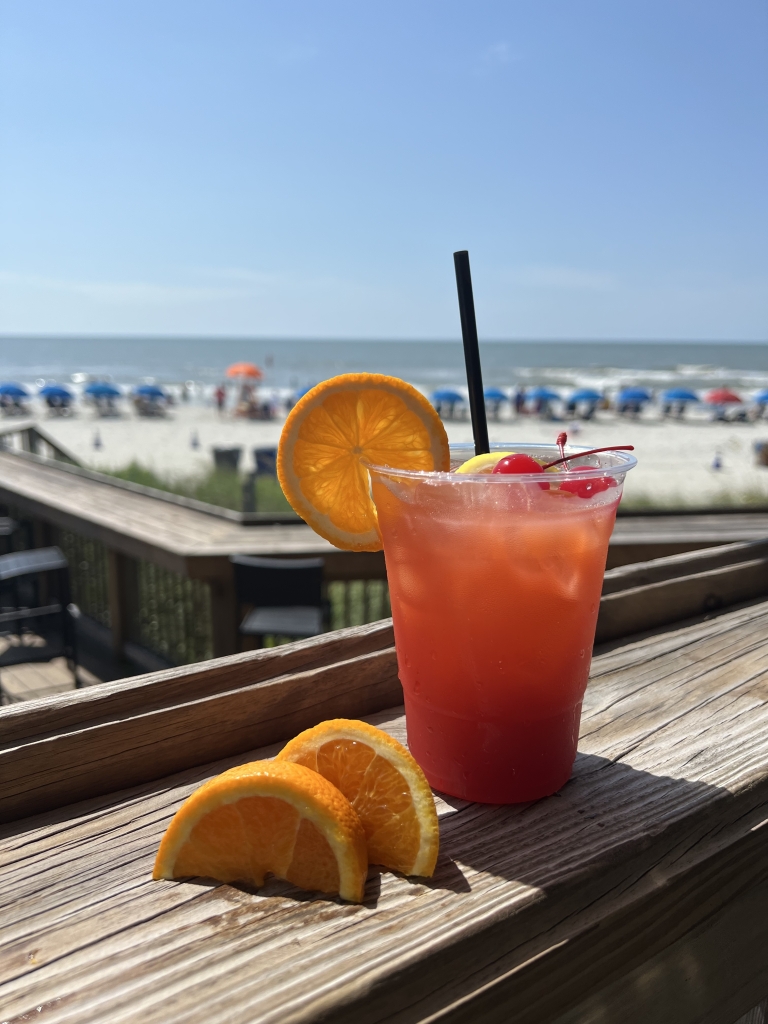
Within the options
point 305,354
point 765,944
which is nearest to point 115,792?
point 765,944

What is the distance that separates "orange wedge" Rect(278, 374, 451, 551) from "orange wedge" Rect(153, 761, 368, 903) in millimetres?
386

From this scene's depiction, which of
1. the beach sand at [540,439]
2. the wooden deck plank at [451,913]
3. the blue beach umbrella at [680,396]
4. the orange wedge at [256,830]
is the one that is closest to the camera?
the wooden deck plank at [451,913]

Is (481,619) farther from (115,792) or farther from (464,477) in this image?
(115,792)

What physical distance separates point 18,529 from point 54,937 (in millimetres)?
7131

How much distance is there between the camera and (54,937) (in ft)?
2.22

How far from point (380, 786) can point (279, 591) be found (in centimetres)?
373

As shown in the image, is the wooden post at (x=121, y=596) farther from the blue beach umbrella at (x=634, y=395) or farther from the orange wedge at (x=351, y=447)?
the blue beach umbrella at (x=634, y=395)

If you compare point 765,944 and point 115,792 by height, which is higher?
point 115,792

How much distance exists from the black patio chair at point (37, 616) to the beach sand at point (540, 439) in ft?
36.6

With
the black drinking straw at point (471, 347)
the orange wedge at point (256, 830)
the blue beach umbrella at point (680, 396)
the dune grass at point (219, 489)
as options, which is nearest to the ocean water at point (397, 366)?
the blue beach umbrella at point (680, 396)

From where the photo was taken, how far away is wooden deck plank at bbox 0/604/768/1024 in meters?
0.60

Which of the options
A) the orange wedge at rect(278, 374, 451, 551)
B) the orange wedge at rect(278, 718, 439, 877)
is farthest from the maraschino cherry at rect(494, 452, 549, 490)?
the orange wedge at rect(278, 718, 439, 877)

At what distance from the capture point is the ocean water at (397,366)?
190 feet

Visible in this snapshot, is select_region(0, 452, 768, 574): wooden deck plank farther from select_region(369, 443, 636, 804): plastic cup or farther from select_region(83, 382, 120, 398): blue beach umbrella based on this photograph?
select_region(83, 382, 120, 398): blue beach umbrella
